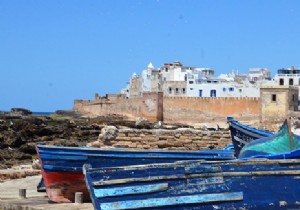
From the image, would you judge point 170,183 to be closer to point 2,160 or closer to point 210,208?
point 210,208

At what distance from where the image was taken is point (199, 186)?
302 inches

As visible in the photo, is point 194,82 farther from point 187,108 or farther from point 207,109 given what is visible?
point 207,109

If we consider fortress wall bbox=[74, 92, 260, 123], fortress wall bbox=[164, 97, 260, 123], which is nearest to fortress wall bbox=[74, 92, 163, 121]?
fortress wall bbox=[74, 92, 260, 123]

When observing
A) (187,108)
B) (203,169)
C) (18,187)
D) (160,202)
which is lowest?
(18,187)

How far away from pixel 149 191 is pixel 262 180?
4.46 ft

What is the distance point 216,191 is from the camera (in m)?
7.65

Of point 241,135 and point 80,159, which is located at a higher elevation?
point 241,135

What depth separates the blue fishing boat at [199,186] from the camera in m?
7.57

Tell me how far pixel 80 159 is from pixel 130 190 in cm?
318

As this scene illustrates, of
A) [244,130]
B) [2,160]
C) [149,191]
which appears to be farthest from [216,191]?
[2,160]

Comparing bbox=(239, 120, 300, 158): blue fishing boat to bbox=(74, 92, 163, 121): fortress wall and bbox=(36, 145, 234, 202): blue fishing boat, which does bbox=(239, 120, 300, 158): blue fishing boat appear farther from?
bbox=(74, 92, 163, 121): fortress wall

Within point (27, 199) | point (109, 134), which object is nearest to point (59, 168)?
point (27, 199)

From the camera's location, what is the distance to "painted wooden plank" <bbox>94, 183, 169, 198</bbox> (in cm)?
759

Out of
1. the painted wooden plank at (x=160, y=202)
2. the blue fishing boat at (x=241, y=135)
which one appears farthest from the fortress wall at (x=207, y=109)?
the painted wooden plank at (x=160, y=202)
